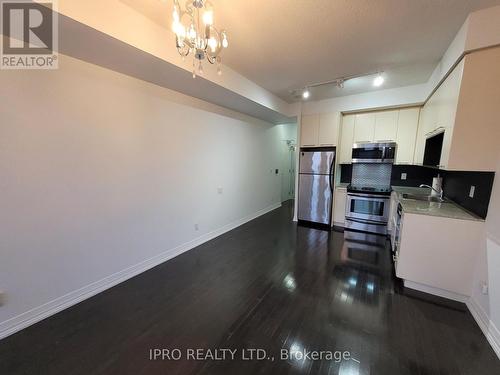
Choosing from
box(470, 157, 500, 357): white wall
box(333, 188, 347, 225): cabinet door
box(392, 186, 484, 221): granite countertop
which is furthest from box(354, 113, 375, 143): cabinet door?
box(470, 157, 500, 357): white wall

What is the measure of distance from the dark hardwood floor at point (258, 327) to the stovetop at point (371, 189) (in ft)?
5.42

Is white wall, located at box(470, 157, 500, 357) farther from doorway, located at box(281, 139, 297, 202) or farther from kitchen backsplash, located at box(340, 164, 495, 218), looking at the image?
doorway, located at box(281, 139, 297, 202)

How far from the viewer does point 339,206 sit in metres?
4.61

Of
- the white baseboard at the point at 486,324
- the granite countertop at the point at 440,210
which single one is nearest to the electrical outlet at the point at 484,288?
the white baseboard at the point at 486,324

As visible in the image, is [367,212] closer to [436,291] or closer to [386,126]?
[386,126]

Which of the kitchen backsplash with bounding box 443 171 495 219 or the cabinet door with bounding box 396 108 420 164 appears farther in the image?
the cabinet door with bounding box 396 108 420 164

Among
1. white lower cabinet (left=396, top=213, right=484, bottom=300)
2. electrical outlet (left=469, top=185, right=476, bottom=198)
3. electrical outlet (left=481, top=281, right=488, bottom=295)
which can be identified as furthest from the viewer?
electrical outlet (left=469, top=185, right=476, bottom=198)

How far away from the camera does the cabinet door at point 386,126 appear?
160 inches

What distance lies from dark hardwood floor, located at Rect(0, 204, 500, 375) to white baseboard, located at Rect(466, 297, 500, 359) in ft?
0.16

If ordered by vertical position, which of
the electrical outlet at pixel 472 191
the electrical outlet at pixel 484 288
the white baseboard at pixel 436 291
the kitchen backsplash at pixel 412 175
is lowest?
the white baseboard at pixel 436 291

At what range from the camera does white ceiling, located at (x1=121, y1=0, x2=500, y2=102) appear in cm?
180

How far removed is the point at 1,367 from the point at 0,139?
5.57 feet

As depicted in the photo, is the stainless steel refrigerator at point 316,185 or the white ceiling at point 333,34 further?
the stainless steel refrigerator at point 316,185

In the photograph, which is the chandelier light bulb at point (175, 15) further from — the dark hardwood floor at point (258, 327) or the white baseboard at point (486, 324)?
the white baseboard at point (486, 324)
